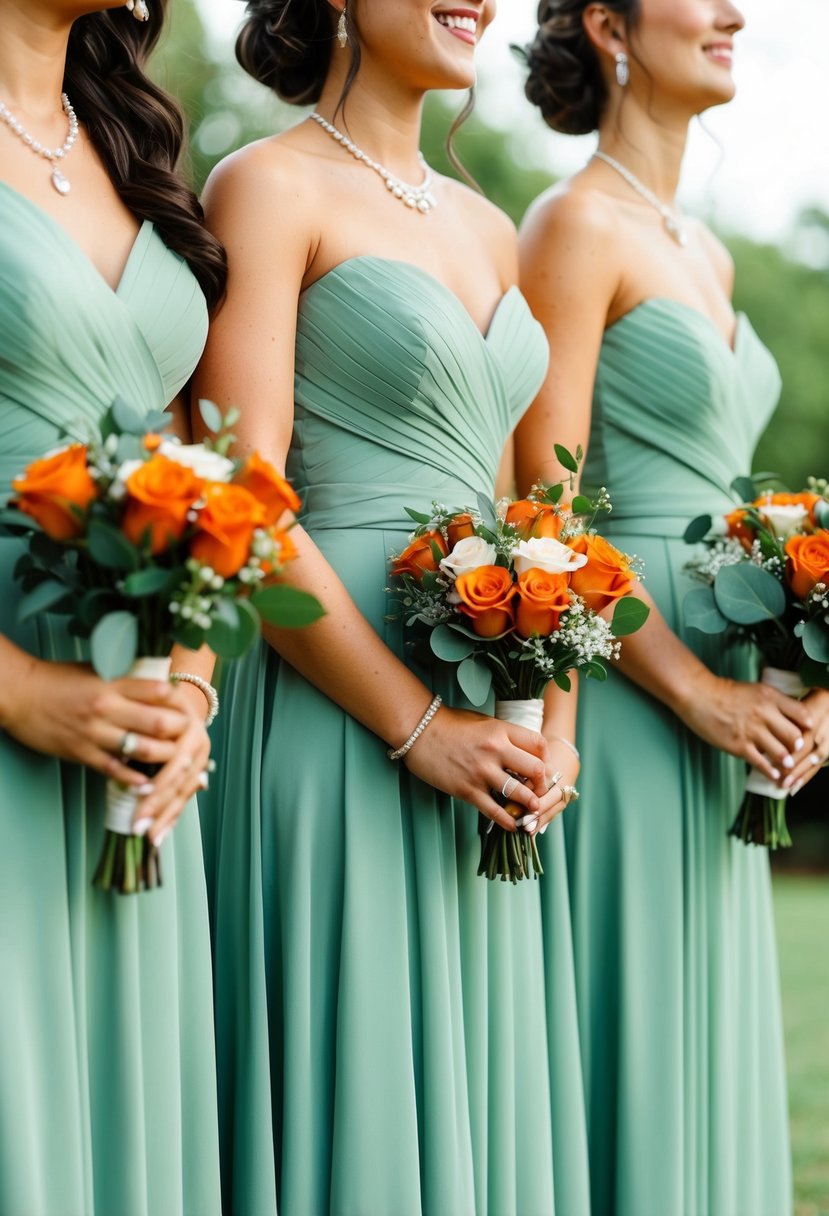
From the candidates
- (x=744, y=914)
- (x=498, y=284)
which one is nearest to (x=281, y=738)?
(x=498, y=284)

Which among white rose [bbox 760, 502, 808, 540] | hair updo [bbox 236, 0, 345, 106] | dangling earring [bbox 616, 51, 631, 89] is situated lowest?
white rose [bbox 760, 502, 808, 540]

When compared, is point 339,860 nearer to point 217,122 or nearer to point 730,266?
point 730,266

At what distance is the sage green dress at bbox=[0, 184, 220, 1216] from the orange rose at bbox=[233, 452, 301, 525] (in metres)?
0.50

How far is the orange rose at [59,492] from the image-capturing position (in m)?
2.45

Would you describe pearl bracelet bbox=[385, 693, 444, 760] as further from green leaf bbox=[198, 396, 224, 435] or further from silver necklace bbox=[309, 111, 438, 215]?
silver necklace bbox=[309, 111, 438, 215]

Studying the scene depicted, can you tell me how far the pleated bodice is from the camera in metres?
4.18

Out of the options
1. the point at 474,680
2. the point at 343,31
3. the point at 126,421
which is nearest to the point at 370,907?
the point at 474,680

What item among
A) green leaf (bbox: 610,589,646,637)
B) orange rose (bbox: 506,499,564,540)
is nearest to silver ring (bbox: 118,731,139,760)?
orange rose (bbox: 506,499,564,540)

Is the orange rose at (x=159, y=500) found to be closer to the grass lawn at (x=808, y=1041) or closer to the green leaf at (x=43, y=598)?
the green leaf at (x=43, y=598)

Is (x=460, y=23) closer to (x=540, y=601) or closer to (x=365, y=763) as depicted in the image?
(x=540, y=601)

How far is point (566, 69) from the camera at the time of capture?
4.56 m

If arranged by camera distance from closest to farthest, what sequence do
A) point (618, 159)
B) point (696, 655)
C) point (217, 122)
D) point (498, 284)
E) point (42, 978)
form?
point (42, 978)
point (498, 284)
point (696, 655)
point (618, 159)
point (217, 122)

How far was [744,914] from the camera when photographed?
4285 millimetres

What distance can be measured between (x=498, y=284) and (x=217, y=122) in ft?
52.3
